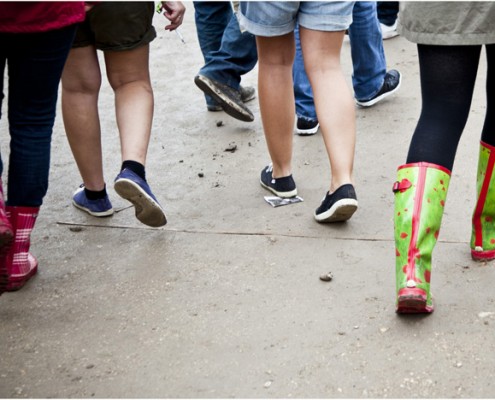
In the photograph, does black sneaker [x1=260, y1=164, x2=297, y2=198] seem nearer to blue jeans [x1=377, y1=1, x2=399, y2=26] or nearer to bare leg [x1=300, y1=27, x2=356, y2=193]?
bare leg [x1=300, y1=27, x2=356, y2=193]

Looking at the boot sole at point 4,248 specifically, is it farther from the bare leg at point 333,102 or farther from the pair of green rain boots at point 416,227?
the bare leg at point 333,102

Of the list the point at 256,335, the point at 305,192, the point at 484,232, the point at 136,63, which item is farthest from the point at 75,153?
the point at 484,232

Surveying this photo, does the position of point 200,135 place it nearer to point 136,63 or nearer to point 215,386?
point 136,63

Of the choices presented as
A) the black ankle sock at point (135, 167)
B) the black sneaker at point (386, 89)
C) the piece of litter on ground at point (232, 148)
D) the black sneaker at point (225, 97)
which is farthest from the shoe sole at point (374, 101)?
the black ankle sock at point (135, 167)

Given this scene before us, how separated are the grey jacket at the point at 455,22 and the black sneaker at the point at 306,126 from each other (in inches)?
91.7

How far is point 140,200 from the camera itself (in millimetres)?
3895

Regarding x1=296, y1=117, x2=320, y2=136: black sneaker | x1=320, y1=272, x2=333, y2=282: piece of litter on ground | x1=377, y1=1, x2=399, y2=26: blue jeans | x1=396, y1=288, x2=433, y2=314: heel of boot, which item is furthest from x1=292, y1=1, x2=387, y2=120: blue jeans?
x1=396, y1=288, x2=433, y2=314: heel of boot

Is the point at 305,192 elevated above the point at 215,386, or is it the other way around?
the point at 215,386

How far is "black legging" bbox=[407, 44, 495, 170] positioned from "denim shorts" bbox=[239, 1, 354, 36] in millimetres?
852

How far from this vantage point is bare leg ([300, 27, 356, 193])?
4.00m

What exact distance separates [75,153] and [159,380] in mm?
1568

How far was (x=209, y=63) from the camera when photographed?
5352mm

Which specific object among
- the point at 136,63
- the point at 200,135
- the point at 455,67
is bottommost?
the point at 200,135

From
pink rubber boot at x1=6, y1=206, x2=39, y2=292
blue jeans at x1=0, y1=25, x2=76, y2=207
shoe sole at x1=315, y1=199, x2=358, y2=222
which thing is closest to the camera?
blue jeans at x1=0, y1=25, x2=76, y2=207
